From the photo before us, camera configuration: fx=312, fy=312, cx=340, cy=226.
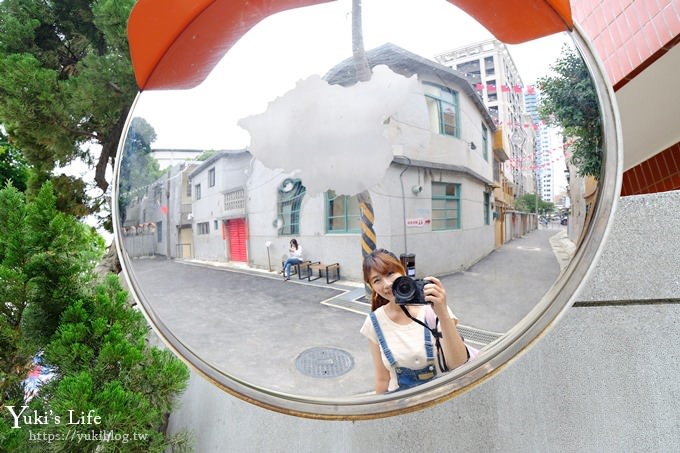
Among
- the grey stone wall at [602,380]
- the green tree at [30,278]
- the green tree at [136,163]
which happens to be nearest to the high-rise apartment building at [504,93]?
the green tree at [136,163]

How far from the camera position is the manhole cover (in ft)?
2.48

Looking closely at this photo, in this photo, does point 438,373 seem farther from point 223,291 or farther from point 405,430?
point 405,430

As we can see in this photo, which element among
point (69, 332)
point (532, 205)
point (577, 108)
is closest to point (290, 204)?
point (532, 205)

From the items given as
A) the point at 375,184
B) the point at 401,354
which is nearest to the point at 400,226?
the point at 375,184

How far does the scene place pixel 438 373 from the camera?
2.52ft

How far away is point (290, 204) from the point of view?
69 cm

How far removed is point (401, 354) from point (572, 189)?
2.10 feet

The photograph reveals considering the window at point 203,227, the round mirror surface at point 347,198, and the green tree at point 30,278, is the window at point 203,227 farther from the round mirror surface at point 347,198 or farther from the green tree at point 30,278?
the green tree at point 30,278

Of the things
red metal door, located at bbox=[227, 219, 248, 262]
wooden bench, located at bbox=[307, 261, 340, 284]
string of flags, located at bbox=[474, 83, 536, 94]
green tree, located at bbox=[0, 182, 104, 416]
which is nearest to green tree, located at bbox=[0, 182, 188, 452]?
green tree, located at bbox=[0, 182, 104, 416]

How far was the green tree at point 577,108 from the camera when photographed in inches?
30.8

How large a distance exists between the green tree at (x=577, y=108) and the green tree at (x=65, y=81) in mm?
3041

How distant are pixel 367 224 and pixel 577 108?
65 centimetres

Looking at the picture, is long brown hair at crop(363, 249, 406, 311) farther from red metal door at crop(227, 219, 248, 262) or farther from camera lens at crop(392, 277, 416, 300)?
red metal door at crop(227, 219, 248, 262)

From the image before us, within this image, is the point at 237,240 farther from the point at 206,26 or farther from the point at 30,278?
the point at 30,278
